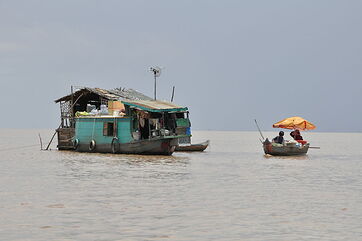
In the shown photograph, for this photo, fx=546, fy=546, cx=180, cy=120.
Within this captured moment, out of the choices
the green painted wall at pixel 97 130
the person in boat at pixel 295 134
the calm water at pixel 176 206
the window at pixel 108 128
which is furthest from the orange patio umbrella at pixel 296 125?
the calm water at pixel 176 206

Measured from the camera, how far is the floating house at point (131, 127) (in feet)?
104

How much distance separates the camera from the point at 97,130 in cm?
3344

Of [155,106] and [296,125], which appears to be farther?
[296,125]

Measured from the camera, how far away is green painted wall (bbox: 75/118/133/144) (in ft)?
106

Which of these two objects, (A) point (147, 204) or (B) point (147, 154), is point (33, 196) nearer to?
(A) point (147, 204)

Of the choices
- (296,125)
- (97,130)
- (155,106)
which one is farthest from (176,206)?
(296,125)

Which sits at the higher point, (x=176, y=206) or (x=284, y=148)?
(x=284, y=148)

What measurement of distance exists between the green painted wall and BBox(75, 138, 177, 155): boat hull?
1.05ft

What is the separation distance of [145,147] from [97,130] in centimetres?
339

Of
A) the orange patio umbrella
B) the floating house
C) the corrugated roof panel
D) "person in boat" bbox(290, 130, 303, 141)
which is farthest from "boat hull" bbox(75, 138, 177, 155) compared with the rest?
"person in boat" bbox(290, 130, 303, 141)

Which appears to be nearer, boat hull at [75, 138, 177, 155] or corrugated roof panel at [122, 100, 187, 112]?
corrugated roof panel at [122, 100, 187, 112]

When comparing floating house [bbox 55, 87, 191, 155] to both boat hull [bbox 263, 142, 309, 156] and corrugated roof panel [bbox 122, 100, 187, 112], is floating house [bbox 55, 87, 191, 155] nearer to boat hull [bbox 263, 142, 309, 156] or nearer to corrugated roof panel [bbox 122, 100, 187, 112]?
corrugated roof panel [bbox 122, 100, 187, 112]

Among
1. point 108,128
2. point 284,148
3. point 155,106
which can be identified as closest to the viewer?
point 155,106

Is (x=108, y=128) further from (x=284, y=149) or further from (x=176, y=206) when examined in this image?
(x=176, y=206)
